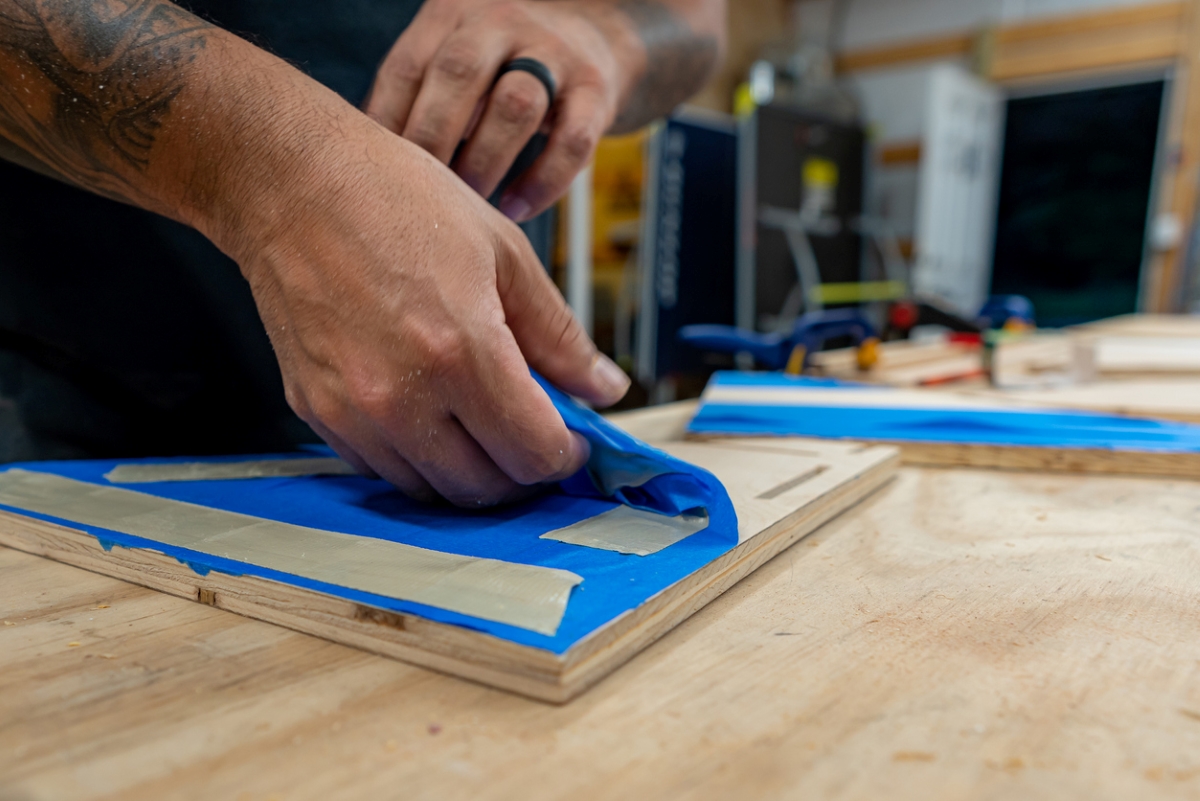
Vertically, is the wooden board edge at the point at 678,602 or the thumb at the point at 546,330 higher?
the thumb at the point at 546,330

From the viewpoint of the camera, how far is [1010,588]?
0.42 metres

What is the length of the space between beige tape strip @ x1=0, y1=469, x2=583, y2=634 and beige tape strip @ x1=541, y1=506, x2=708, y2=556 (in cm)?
6

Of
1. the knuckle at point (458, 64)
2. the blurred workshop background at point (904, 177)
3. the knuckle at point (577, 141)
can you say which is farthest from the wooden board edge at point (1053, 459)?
the blurred workshop background at point (904, 177)

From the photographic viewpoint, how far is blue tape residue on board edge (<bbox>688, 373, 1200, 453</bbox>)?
0.73m

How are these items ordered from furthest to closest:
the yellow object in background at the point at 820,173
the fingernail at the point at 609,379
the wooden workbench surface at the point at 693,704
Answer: the yellow object in background at the point at 820,173 < the fingernail at the point at 609,379 < the wooden workbench surface at the point at 693,704

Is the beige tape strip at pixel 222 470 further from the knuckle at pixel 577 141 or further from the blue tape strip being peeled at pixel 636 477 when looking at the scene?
the knuckle at pixel 577 141

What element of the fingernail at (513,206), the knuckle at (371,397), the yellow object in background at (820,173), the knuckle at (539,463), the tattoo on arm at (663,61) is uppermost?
the yellow object in background at (820,173)

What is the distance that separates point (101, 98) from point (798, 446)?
0.60 metres

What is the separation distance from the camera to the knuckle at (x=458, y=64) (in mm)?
577

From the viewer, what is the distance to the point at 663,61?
0.91m

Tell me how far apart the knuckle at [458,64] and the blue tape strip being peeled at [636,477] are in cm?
24

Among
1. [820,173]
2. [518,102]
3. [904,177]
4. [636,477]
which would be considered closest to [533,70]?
[518,102]

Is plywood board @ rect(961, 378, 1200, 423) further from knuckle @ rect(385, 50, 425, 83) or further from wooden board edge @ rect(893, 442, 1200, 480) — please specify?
knuckle @ rect(385, 50, 425, 83)

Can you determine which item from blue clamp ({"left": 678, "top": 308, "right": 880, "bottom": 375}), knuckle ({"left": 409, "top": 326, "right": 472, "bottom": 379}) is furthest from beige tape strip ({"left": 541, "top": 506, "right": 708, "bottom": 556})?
blue clamp ({"left": 678, "top": 308, "right": 880, "bottom": 375})
